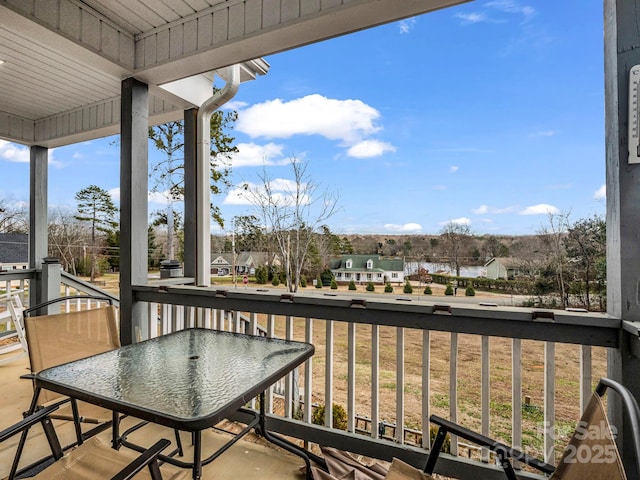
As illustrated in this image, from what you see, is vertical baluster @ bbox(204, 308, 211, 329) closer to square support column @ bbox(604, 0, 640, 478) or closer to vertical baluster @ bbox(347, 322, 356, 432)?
vertical baluster @ bbox(347, 322, 356, 432)

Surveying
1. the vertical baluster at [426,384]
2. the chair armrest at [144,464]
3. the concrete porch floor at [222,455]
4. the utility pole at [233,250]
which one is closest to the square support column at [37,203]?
the concrete porch floor at [222,455]

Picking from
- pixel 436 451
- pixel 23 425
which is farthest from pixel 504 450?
pixel 23 425

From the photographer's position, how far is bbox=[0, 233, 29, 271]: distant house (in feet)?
15.3

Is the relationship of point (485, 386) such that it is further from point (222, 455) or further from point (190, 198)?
point (190, 198)

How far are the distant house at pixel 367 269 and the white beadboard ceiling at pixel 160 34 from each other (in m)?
1.56

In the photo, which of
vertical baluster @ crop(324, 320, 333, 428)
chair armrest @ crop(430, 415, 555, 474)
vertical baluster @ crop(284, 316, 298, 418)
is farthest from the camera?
vertical baluster @ crop(284, 316, 298, 418)

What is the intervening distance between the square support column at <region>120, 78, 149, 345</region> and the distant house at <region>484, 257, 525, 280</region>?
8.77 feet

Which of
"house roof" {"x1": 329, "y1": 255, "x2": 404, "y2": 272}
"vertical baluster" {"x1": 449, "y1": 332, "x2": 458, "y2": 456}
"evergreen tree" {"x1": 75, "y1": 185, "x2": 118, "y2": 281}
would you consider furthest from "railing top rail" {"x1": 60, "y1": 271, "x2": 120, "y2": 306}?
"vertical baluster" {"x1": 449, "y1": 332, "x2": 458, "y2": 456}

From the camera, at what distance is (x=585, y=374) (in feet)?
5.21

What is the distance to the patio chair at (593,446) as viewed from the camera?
708mm

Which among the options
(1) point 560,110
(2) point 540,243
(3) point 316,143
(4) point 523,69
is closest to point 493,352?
(2) point 540,243

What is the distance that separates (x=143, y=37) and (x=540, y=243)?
127 inches

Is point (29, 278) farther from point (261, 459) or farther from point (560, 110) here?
point (560, 110)

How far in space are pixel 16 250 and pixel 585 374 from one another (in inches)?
251
